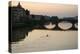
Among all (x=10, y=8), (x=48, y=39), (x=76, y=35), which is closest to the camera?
(x=10, y=8)

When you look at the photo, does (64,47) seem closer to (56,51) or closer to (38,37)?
(56,51)

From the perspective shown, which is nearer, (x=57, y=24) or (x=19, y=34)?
(x=19, y=34)

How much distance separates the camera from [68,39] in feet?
7.26

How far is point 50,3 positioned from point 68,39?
514mm

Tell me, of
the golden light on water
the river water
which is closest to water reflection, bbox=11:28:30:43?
the river water

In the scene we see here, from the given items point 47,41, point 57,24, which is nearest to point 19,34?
point 47,41

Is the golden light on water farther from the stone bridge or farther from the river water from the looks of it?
the river water

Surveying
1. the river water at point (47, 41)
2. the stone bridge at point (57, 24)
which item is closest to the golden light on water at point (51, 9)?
the stone bridge at point (57, 24)

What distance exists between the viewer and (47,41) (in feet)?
6.86

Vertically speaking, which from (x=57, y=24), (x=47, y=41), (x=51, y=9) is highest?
(x=51, y=9)

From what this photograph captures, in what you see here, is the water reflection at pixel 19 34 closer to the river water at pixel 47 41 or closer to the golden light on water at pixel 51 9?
the river water at pixel 47 41

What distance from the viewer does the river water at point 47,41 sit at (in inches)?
77.9

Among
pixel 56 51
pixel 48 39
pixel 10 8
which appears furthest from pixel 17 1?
pixel 56 51

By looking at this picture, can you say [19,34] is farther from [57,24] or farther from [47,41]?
[57,24]
